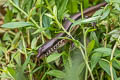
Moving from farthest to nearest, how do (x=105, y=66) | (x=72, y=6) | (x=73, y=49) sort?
(x=72, y=6) → (x=73, y=49) → (x=105, y=66)

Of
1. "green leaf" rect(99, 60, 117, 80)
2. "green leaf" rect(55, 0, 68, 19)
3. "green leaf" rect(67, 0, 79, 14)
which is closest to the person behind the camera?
"green leaf" rect(99, 60, 117, 80)

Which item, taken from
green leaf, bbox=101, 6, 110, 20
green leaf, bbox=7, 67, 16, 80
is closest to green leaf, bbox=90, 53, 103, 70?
green leaf, bbox=101, 6, 110, 20

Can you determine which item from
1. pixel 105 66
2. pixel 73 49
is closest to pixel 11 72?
pixel 73 49

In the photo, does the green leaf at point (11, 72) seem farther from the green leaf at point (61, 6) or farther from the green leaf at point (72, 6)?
the green leaf at point (72, 6)

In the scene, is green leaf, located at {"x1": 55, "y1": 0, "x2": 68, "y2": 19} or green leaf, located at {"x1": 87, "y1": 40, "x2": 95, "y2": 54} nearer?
green leaf, located at {"x1": 87, "y1": 40, "x2": 95, "y2": 54}

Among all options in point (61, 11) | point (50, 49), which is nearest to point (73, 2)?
point (61, 11)

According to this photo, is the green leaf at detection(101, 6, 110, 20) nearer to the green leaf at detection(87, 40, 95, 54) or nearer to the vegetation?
the vegetation

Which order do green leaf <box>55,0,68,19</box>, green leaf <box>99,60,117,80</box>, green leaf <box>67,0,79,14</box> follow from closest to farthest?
1. green leaf <box>99,60,117,80</box>
2. green leaf <box>55,0,68,19</box>
3. green leaf <box>67,0,79,14</box>

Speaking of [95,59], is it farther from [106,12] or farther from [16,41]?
[16,41]

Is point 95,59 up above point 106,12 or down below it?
below

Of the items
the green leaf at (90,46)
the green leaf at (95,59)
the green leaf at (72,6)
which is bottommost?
the green leaf at (95,59)

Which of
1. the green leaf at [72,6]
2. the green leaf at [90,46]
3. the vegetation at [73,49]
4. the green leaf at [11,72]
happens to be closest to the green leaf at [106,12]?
the vegetation at [73,49]

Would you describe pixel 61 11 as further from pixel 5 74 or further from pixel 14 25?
pixel 5 74
